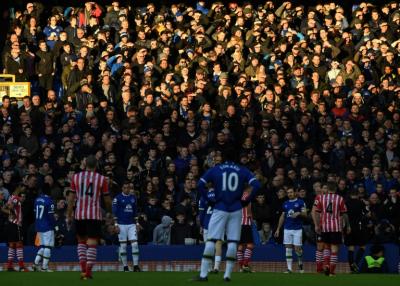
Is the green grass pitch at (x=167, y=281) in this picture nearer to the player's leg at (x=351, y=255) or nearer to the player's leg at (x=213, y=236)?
the player's leg at (x=213, y=236)

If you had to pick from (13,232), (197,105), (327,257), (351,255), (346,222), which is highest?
(197,105)

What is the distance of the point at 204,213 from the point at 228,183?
7.39 m

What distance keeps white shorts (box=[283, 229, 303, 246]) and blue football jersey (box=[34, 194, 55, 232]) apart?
206 inches

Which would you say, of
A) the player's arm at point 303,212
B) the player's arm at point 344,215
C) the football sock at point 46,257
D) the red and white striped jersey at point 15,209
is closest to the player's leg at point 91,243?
the football sock at point 46,257

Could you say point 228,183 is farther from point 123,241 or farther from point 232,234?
point 123,241

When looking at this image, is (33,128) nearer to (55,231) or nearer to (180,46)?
(55,231)

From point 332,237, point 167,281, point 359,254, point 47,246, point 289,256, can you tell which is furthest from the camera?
point 359,254

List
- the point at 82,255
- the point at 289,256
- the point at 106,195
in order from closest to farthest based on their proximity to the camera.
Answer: the point at 106,195 < the point at 82,255 < the point at 289,256

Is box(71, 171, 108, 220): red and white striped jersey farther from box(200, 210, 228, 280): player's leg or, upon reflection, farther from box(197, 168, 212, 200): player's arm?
box(200, 210, 228, 280): player's leg

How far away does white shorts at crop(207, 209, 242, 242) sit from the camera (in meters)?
19.4

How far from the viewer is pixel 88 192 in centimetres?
2017

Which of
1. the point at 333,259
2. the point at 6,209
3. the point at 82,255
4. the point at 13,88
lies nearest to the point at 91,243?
the point at 82,255

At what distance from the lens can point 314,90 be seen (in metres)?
31.9

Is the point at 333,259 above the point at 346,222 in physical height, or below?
below
